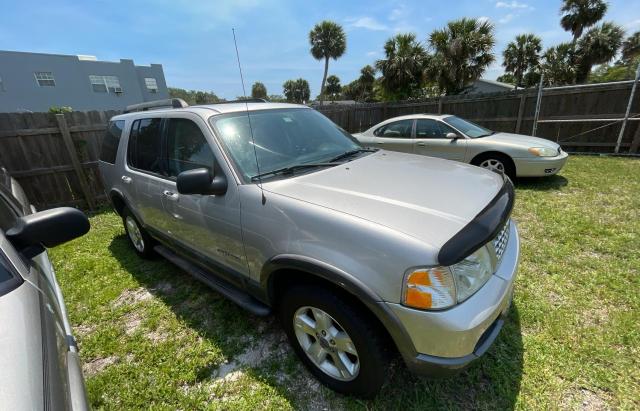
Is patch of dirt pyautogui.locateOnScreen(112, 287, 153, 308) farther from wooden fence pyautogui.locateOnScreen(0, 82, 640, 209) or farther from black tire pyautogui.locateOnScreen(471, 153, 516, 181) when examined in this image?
black tire pyautogui.locateOnScreen(471, 153, 516, 181)

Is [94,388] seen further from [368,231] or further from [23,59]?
[23,59]

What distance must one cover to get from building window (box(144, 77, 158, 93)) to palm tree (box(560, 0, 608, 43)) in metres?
37.8

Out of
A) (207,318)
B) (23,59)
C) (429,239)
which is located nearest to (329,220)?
(429,239)

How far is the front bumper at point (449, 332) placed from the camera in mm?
1391

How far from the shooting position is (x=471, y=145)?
5.95 meters

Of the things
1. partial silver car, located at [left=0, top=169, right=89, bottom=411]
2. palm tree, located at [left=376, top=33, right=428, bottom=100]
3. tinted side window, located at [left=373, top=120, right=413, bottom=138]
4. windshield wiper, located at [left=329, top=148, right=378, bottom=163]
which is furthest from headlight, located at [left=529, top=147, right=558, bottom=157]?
palm tree, located at [left=376, top=33, right=428, bottom=100]

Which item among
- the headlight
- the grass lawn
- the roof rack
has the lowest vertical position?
the grass lawn

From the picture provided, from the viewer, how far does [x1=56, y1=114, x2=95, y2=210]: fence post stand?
19.5 feet

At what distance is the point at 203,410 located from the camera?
1929 mm

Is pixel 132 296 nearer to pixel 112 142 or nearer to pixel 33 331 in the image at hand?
pixel 112 142

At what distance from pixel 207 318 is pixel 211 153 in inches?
61.4

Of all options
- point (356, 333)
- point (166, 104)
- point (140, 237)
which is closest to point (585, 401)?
point (356, 333)

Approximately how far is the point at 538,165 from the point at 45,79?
3432 cm

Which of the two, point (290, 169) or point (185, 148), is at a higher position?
point (185, 148)
